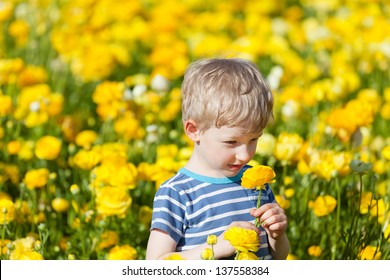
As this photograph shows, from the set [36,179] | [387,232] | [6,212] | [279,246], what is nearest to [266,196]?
[279,246]

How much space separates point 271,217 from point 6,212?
0.88 meters

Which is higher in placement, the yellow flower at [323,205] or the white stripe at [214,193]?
the white stripe at [214,193]

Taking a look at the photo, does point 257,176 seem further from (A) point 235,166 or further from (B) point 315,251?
(B) point 315,251

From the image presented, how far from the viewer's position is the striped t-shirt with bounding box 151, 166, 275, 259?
2.13 m

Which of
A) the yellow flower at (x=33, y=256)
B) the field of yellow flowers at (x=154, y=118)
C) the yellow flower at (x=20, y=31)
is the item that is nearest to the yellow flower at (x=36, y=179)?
the field of yellow flowers at (x=154, y=118)

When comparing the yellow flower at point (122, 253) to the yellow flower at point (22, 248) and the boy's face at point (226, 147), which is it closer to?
the yellow flower at point (22, 248)

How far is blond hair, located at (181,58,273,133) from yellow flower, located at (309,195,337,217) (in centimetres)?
60

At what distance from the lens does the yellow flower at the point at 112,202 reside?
2.55 metres

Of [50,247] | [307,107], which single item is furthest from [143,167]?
[307,107]

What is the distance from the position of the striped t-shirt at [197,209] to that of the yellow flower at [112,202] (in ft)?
1.33

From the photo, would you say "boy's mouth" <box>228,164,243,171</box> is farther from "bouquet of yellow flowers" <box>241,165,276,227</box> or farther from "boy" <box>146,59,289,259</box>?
"bouquet of yellow flowers" <box>241,165,276,227</box>

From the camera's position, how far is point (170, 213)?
213 centimetres

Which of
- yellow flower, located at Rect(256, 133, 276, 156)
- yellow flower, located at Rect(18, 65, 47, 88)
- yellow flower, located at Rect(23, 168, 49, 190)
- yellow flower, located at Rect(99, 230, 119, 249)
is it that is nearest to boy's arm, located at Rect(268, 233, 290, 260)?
yellow flower, located at Rect(99, 230, 119, 249)
